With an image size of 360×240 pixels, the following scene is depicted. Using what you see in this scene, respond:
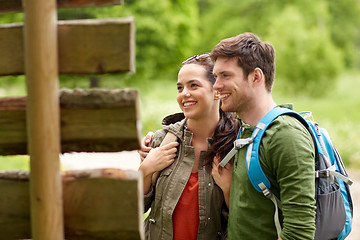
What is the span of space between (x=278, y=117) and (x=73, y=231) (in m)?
1.08

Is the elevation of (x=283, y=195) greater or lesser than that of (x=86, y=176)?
lesser

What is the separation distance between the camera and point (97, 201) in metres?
1.42

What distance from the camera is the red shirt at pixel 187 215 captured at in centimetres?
236

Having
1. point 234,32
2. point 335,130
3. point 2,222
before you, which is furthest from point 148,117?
point 234,32

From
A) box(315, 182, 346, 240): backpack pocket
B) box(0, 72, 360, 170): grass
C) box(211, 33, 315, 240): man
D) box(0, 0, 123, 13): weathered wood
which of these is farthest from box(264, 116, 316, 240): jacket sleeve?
box(0, 72, 360, 170): grass

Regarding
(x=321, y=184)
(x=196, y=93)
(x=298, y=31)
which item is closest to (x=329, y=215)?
(x=321, y=184)

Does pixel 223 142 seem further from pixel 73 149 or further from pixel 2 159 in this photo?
pixel 2 159

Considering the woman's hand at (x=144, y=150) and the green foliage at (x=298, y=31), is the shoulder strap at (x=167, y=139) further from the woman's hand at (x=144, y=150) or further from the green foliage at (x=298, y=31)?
the green foliage at (x=298, y=31)

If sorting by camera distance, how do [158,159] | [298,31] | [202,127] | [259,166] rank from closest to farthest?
1. [259,166]
2. [158,159]
3. [202,127]
4. [298,31]

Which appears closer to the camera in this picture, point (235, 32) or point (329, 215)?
point (329, 215)

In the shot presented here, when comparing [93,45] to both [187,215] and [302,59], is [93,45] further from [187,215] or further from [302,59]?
[302,59]

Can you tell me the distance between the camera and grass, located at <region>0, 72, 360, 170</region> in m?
8.77

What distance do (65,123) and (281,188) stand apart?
1.02 m

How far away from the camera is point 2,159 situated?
26.5 ft
